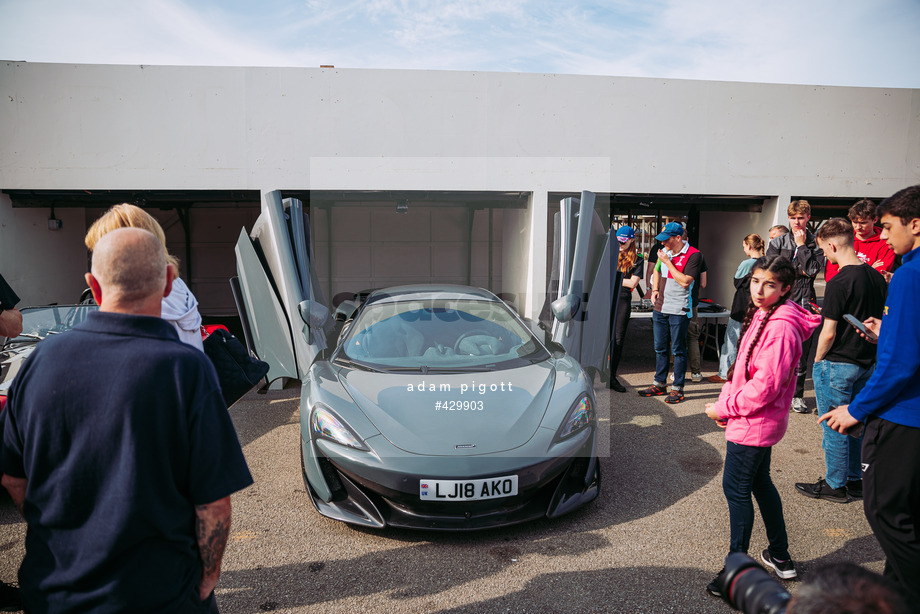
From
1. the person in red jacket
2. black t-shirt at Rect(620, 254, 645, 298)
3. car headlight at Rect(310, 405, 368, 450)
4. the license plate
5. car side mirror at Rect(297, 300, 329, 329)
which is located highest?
the person in red jacket

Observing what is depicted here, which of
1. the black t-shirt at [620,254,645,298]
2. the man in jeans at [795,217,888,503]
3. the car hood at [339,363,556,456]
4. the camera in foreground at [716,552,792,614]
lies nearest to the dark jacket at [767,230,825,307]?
the black t-shirt at [620,254,645,298]

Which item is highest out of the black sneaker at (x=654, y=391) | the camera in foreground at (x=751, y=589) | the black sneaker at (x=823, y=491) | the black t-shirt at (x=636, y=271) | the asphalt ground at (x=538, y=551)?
the black t-shirt at (x=636, y=271)

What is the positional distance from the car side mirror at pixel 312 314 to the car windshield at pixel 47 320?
1881mm

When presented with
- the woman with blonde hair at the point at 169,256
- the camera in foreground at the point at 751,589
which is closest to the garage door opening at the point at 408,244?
the woman with blonde hair at the point at 169,256

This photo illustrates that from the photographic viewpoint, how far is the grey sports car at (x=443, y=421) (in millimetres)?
2797

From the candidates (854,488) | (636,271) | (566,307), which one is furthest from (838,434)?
(636,271)

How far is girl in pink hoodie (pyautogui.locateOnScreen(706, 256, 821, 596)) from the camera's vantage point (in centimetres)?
236

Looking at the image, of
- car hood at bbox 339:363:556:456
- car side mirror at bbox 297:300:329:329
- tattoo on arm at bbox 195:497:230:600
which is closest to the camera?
tattoo on arm at bbox 195:497:230:600

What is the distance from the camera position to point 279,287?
4.67m

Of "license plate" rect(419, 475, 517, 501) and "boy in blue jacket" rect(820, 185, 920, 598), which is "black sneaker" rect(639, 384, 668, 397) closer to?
"license plate" rect(419, 475, 517, 501)

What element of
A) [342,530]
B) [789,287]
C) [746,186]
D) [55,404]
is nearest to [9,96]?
[342,530]

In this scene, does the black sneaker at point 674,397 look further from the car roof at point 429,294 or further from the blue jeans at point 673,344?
the car roof at point 429,294

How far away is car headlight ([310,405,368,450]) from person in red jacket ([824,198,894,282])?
3654 millimetres

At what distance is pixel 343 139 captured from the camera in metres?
6.82
